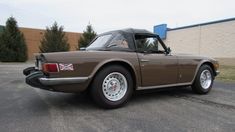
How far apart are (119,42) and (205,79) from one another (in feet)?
8.77

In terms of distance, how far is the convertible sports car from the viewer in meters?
3.89

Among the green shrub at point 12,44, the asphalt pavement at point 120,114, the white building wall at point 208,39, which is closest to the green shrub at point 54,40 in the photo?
the green shrub at point 12,44

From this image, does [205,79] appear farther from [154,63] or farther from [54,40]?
[54,40]

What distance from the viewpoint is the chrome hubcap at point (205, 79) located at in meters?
5.90

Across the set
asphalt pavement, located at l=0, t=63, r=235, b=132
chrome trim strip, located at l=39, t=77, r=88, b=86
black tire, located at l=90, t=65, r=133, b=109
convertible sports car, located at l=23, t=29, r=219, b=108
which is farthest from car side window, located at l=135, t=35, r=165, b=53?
chrome trim strip, located at l=39, t=77, r=88, b=86

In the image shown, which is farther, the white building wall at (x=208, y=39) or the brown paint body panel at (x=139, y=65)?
the white building wall at (x=208, y=39)

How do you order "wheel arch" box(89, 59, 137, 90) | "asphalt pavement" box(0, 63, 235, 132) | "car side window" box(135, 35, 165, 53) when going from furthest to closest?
1. "car side window" box(135, 35, 165, 53)
2. "wheel arch" box(89, 59, 137, 90)
3. "asphalt pavement" box(0, 63, 235, 132)

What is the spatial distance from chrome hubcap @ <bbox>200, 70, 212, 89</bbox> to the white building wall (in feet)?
53.2

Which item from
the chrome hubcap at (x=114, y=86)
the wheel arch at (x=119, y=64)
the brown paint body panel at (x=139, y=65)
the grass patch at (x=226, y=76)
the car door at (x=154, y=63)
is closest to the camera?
the brown paint body panel at (x=139, y=65)

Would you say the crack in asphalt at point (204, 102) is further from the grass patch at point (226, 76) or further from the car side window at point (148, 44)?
the grass patch at point (226, 76)

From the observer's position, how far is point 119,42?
4.84m

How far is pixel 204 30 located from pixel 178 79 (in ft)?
63.8

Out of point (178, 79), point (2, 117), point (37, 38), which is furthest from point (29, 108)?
point (37, 38)

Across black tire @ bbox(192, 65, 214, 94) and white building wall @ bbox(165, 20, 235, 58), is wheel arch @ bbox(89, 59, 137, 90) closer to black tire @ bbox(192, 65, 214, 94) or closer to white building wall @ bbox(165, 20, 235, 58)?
black tire @ bbox(192, 65, 214, 94)
